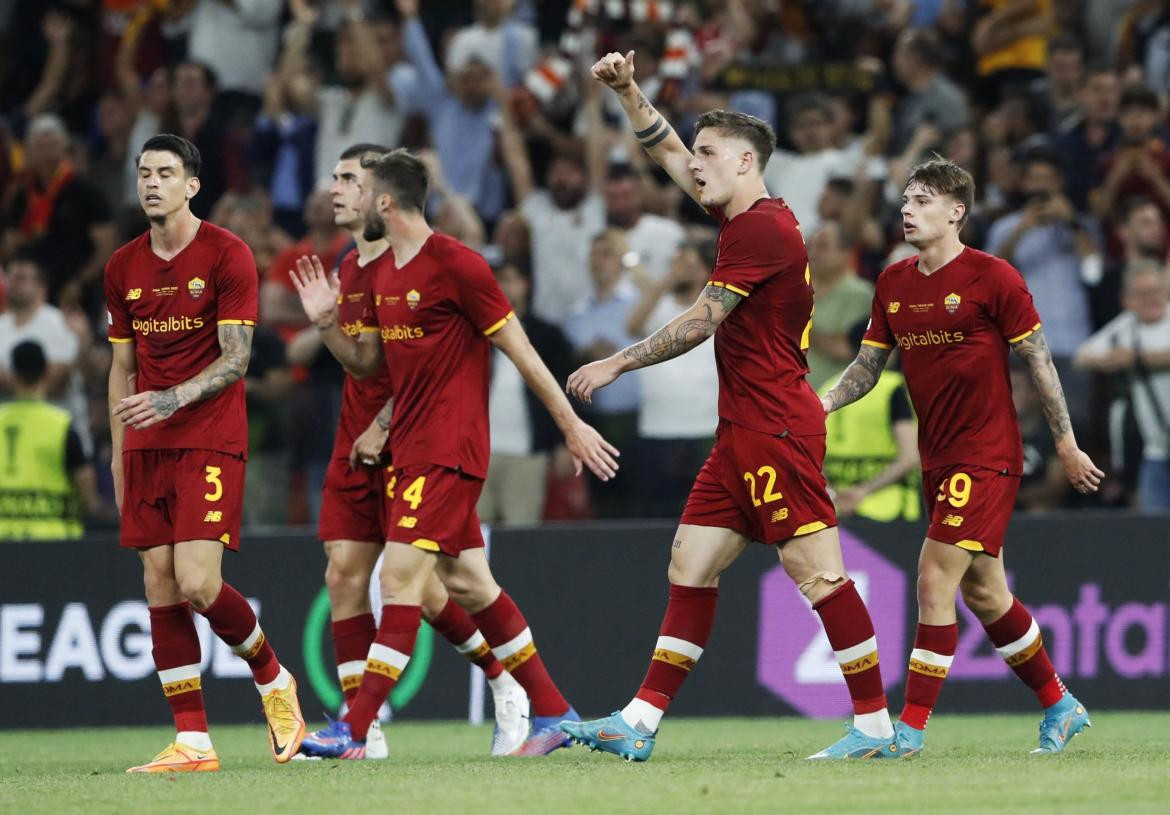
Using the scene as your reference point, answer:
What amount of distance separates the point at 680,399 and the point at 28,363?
4.41 m

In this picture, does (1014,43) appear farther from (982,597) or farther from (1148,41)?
(982,597)

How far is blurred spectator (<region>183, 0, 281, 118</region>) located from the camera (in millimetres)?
17578

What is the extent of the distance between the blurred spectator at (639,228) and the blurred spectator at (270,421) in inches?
114

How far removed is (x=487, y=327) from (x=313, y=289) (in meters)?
0.93

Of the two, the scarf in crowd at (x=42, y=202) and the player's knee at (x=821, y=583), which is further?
the scarf in crowd at (x=42, y=202)

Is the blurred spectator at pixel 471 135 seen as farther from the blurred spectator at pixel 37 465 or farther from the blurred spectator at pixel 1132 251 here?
the blurred spectator at pixel 1132 251

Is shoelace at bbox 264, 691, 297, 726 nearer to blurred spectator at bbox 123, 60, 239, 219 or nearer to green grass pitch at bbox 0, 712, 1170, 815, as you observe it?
green grass pitch at bbox 0, 712, 1170, 815

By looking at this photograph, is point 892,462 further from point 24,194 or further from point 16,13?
point 16,13

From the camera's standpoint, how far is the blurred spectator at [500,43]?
1675 cm

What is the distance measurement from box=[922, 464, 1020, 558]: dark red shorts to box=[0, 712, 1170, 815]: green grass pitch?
959 millimetres

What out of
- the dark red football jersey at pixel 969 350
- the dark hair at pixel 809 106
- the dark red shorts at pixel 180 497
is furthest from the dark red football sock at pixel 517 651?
the dark hair at pixel 809 106

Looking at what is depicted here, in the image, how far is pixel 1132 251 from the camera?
539 inches

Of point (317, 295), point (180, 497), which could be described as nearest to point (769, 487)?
point (317, 295)

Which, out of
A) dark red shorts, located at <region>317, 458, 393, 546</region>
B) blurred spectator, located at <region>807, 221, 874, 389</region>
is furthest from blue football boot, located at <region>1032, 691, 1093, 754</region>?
blurred spectator, located at <region>807, 221, 874, 389</region>
